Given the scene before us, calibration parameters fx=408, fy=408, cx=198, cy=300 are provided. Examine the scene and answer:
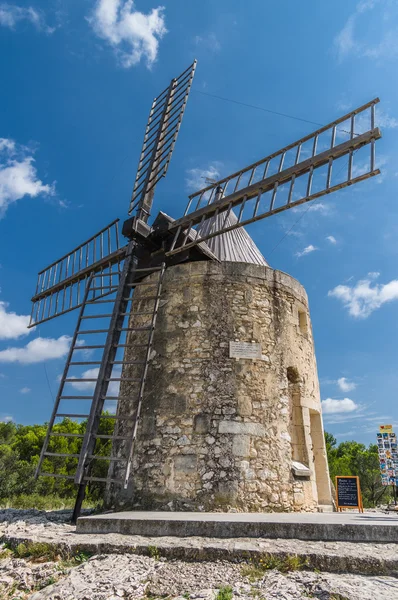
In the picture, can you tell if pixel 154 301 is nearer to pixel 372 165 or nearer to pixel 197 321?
pixel 197 321

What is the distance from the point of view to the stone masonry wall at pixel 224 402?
5953 millimetres

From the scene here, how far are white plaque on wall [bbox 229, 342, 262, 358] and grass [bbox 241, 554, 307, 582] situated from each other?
3.41m

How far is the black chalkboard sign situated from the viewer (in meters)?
7.16

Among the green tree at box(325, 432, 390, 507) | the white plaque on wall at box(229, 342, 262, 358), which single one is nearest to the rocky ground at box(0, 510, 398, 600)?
the white plaque on wall at box(229, 342, 262, 358)

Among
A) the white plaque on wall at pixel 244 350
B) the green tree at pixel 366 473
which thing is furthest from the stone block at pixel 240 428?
the green tree at pixel 366 473

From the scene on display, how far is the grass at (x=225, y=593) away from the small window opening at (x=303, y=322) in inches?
213

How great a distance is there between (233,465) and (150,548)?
2348 millimetres

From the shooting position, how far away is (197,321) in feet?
22.6

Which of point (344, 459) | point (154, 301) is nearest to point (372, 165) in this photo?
point (154, 301)

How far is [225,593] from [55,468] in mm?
16062

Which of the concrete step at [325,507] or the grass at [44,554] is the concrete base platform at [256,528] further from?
the concrete step at [325,507]

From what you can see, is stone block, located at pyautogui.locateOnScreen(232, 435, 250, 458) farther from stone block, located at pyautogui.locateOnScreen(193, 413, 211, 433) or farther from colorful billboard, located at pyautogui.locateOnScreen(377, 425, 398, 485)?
colorful billboard, located at pyautogui.locateOnScreen(377, 425, 398, 485)

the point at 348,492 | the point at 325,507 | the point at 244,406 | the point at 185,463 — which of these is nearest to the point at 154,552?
the point at 185,463

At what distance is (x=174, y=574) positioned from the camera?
3438mm
